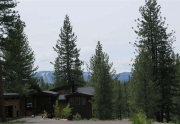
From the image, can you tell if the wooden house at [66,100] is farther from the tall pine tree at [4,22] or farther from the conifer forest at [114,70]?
the tall pine tree at [4,22]

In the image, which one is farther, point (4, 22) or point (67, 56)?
point (67, 56)

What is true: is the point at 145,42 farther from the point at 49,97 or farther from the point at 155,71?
the point at 49,97

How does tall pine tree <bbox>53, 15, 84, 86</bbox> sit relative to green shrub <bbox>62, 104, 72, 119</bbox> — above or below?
above

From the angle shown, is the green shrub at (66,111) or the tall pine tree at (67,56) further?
the tall pine tree at (67,56)

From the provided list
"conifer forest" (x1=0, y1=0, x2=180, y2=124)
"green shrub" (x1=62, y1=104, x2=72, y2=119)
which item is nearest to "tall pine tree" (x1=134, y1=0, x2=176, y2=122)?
"conifer forest" (x1=0, y1=0, x2=180, y2=124)

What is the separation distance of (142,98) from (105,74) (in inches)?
181

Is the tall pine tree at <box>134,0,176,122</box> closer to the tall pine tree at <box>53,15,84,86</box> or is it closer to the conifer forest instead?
the conifer forest

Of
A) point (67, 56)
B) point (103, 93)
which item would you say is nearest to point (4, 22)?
point (103, 93)

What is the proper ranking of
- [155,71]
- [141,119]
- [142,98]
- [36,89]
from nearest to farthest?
[141,119] < [142,98] < [155,71] < [36,89]

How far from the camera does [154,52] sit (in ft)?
123

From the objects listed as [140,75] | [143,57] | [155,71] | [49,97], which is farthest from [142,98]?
[49,97]

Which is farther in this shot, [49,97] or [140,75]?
[49,97]

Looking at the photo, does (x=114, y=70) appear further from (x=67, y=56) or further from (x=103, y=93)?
(x=67, y=56)

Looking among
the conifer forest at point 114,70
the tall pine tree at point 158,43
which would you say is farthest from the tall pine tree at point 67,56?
the tall pine tree at point 158,43
